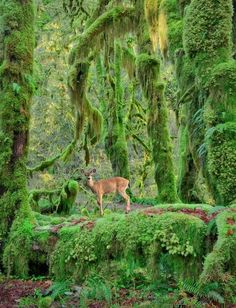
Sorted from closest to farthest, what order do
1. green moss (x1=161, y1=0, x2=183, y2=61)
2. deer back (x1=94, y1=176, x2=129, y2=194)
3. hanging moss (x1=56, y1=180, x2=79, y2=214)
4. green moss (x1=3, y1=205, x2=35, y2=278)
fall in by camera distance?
1. green moss (x1=3, y1=205, x2=35, y2=278)
2. green moss (x1=161, y1=0, x2=183, y2=61)
3. hanging moss (x1=56, y1=180, x2=79, y2=214)
4. deer back (x1=94, y1=176, x2=129, y2=194)

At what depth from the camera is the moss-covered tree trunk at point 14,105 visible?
9133mm

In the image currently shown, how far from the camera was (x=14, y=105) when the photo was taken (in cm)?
927

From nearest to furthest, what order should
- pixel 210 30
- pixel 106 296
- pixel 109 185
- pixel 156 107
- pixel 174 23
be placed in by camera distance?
pixel 106 296 → pixel 210 30 → pixel 174 23 → pixel 156 107 → pixel 109 185

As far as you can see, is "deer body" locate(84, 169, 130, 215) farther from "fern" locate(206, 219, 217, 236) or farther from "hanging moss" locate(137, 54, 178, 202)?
"fern" locate(206, 219, 217, 236)

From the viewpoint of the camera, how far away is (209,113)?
7938 mm

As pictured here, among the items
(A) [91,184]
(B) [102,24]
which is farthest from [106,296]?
(B) [102,24]

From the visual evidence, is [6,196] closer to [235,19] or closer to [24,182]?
[24,182]

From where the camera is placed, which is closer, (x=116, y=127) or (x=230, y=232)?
(x=230, y=232)

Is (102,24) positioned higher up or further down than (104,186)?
higher up

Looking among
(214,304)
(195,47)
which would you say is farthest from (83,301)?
(195,47)

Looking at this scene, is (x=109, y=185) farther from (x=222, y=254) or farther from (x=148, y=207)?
(x=222, y=254)

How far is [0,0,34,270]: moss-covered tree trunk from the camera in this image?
30.0 feet

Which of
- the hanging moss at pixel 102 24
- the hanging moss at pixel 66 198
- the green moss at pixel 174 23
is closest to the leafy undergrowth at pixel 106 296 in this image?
the green moss at pixel 174 23

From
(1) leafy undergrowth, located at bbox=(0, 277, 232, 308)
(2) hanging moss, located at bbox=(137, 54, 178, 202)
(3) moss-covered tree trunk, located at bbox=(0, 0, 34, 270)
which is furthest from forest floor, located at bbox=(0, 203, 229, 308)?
(2) hanging moss, located at bbox=(137, 54, 178, 202)
